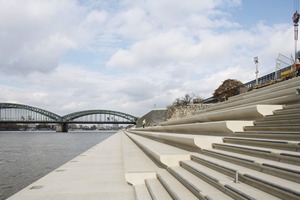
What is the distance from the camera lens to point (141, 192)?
586cm

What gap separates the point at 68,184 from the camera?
7.15 m

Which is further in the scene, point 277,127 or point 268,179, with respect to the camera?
point 277,127

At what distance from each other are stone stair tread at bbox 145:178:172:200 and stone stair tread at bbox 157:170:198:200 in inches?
3.3

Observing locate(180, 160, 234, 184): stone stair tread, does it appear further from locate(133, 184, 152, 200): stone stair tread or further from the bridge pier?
the bridge pier

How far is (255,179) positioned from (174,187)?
1.63 m

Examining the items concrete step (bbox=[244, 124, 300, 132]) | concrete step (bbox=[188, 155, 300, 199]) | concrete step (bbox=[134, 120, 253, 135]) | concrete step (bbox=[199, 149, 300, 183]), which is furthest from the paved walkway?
concrete step (bbox=[244, 124, 300, 132])

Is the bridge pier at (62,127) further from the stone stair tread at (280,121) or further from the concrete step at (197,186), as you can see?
the concrete step at (197,186)

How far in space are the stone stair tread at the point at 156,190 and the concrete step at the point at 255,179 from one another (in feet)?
2.27

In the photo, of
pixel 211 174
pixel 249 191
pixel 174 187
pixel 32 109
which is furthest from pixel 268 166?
pixel 32 109

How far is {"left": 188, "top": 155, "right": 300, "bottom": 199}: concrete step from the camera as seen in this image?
3.41 meters

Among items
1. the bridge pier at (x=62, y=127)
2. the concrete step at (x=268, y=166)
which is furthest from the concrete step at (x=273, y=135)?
the bridge pier at (x=62, y=127)

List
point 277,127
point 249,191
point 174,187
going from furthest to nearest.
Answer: point 277,127, point 174,187, point 249,191

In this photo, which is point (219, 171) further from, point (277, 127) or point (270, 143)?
point (277, 127)

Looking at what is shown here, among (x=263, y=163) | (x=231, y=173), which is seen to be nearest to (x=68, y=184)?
(x=231, y=173)
